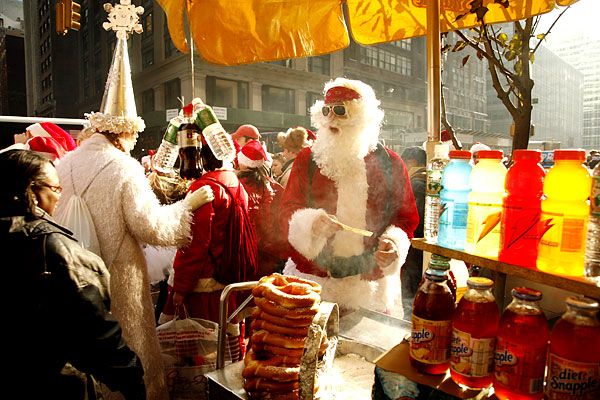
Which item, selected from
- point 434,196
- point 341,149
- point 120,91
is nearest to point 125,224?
point 120,91

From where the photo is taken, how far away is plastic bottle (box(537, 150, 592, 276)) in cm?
119

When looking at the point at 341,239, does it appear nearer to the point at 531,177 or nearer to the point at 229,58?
the point at 229,58

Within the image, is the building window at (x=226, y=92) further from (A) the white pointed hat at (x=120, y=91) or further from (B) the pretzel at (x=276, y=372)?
(B) the pretzel at (x=276, y=372)

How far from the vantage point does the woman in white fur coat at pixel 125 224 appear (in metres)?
2.60

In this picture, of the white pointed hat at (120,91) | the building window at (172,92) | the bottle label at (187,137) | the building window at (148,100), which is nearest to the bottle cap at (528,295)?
the bottle label at (187,137)

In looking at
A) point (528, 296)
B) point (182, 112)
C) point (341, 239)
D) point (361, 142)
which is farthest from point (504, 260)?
point (182, 112)

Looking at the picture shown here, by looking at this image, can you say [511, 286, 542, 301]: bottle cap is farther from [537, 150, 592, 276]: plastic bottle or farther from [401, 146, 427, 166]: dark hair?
[401, 146, 427, 166]: dark hair

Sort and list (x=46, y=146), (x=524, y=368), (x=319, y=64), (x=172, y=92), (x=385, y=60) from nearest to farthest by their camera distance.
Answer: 1. (x=524, y=368)
2. (x=46, y=146)
3. (x=172, y=92)
4. (x=319, y=64)
5. (x=385, y=60)

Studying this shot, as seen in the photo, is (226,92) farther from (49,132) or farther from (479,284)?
(479,284)

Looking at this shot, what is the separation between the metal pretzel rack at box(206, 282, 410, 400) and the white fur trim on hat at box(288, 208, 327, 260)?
2.29ft

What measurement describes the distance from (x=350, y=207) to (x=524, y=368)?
2.05m

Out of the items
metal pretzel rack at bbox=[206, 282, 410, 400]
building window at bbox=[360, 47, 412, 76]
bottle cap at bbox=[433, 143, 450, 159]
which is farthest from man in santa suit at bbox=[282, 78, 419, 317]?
building window at bbox=[360, 47, 412, 76]

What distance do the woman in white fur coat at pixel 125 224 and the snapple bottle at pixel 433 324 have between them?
190 centimetres

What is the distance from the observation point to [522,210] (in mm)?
1291
